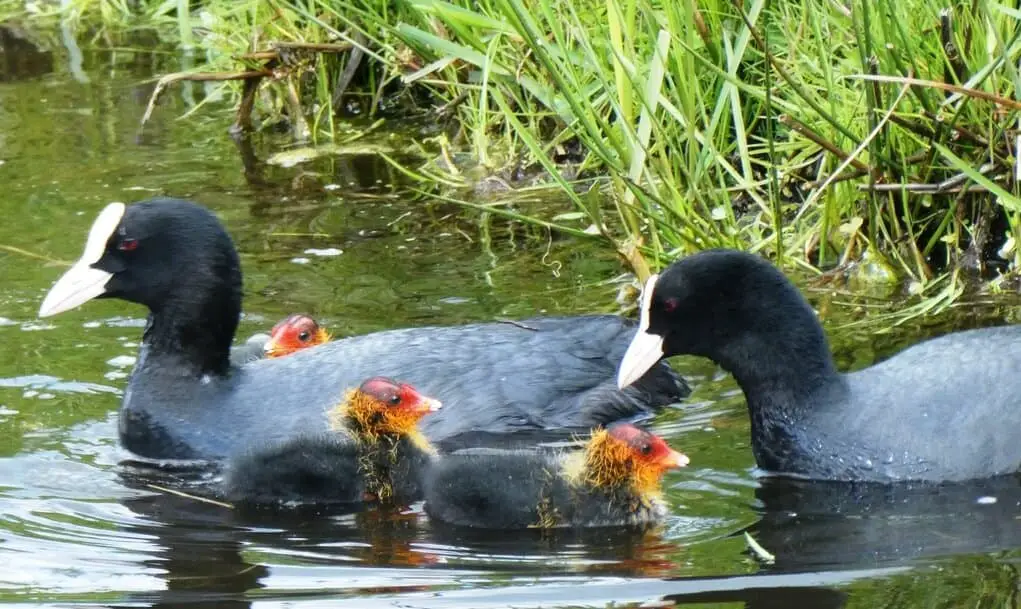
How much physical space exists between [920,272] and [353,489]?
2.00m

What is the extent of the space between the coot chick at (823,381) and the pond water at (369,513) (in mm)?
79

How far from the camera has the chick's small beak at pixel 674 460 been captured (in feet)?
12.8

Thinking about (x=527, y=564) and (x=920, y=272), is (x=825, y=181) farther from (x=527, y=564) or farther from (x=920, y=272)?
(x=527, y=564)

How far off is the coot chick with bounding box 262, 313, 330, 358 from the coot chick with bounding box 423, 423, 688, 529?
121 centimetres

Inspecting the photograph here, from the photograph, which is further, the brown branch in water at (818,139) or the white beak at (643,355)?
the brown branch in water at (818,139)

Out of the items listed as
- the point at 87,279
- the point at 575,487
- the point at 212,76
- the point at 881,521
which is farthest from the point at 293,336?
the point at 212,76

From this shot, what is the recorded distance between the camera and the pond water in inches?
136

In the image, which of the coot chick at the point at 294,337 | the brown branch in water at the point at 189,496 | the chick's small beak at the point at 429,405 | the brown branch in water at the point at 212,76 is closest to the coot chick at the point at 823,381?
the chick's small beak at the point at 429,405

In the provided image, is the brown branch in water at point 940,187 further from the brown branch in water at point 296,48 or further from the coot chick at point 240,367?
the brown branch in water at point 296,48

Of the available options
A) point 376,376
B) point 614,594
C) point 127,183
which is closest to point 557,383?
point 376,376

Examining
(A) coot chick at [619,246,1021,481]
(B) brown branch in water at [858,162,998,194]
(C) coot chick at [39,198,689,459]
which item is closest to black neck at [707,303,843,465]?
(A) coot chick at [619,246,1021,481]

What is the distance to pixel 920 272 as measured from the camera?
17.3ft

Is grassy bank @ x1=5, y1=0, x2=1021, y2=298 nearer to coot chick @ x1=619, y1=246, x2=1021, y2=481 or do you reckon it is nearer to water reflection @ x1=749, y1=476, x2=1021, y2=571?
coot chick @ x1=619, y1=246, x2=1021, y2=481

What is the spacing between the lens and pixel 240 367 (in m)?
Answer: 4.79
